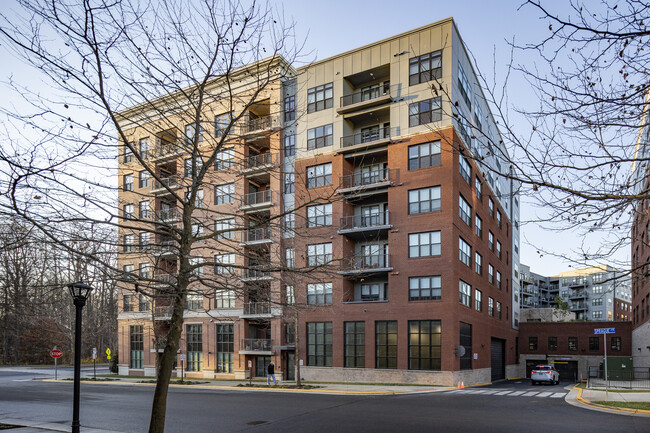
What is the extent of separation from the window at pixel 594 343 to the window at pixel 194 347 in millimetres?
46587

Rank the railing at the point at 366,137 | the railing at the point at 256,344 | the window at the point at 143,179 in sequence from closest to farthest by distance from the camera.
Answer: the window at the point at 143,179
the railing at the point at 366,137
the railing at the point at 256,344

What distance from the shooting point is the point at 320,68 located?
4134 centimetres

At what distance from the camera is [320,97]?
41281 millimetres

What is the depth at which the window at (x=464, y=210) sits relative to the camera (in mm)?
38156

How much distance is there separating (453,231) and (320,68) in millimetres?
17357

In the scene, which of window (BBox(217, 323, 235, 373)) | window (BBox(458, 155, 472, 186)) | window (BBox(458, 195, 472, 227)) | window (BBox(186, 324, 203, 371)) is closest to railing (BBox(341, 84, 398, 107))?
window (BBox(458, 155, 472, 186))

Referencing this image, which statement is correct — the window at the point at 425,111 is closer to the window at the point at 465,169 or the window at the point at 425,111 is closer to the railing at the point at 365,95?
the railing at the point at 365,95

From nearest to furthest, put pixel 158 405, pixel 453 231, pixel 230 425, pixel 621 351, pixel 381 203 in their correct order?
pixel 158 405 → pixel 230 425 → pixel 453 231 → pixel 381 203 → pixel 621 351

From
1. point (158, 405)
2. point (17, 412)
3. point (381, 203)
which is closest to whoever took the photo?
point (158, 405)

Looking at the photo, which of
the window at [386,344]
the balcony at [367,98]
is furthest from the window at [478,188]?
the window at [386,344]

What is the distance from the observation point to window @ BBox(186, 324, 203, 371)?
44.2 meters

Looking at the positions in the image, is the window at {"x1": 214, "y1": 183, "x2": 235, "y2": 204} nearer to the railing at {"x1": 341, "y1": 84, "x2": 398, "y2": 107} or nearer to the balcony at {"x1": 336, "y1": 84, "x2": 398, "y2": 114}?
the balcony at {"x1": 336, "y1": 84, "x2": 398, "y2": 114}

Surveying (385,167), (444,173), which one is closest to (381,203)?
(385,167)

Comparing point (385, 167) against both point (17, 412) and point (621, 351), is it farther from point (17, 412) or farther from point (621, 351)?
point (621, 351)
